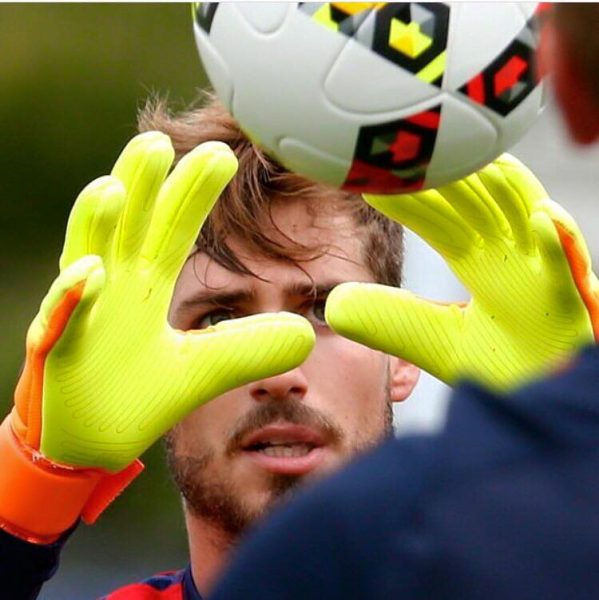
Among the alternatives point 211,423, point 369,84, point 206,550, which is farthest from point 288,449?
point 369,84

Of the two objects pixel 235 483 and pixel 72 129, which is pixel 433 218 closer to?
pixel 235 483

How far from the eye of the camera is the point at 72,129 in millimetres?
9273

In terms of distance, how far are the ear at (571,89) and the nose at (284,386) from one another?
1490 millimetres

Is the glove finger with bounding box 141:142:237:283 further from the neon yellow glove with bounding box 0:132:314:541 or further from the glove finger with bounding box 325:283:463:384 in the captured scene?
the glove finger with bounding box 325:283:463:384

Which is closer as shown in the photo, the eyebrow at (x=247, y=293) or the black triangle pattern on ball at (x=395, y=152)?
the black triangle pattern on ball at (x=395, y=152)

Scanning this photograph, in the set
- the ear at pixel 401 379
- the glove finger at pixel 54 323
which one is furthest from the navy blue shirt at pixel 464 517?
the ear at pixel 401 379

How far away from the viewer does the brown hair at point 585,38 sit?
1.18m

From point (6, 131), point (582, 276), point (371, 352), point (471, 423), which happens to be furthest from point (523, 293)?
point (6, 131)

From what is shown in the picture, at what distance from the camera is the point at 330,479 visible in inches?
47.9

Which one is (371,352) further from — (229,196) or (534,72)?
(534,72)

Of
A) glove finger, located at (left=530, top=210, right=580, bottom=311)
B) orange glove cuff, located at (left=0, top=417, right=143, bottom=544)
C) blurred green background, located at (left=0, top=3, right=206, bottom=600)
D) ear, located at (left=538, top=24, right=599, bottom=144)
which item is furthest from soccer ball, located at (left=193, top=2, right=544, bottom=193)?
blurred green background, located at (left=0, top=3, right=206, bottom=600)

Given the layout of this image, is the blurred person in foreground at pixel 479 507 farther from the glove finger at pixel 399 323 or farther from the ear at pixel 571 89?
the glove finger at pixel 399 323

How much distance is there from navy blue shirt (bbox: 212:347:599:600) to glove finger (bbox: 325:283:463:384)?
4.16 ft

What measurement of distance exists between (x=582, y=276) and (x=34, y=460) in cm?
82
